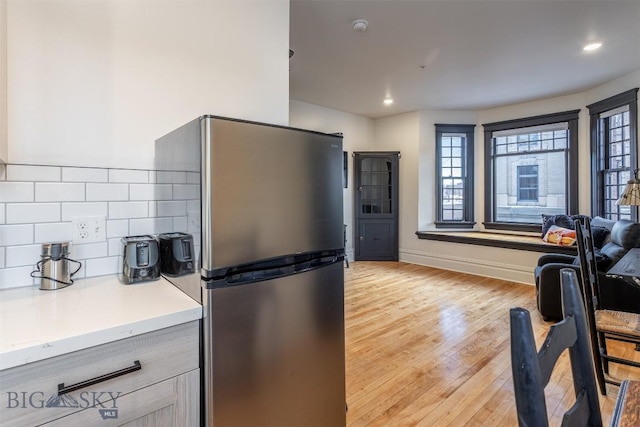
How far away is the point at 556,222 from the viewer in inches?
187

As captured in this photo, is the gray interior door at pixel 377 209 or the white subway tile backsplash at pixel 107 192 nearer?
the white subway tile backsplash at pixel 107 192

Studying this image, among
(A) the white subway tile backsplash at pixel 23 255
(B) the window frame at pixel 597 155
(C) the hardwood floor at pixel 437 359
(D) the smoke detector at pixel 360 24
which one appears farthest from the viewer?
(B) the window frame at pixel 597 155

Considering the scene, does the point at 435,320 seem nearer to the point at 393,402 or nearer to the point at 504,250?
the point at 393,402

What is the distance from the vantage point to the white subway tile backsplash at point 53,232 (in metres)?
1.34

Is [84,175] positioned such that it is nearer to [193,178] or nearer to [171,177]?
[171,177]

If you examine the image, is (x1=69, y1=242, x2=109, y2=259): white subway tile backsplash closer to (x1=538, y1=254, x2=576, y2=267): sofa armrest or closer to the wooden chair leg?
the wooden chair leg

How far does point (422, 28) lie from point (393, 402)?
9.76 ft

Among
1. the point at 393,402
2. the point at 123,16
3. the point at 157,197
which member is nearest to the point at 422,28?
the point at 123,16

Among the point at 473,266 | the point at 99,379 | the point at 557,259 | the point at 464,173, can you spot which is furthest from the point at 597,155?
the point at 99,379

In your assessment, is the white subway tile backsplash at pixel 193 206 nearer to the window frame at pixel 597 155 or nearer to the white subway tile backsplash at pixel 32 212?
the white subway tile backsplash at pixel 32 212

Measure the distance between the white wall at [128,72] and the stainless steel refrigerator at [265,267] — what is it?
0.29 meters

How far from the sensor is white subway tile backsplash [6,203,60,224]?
129 cm

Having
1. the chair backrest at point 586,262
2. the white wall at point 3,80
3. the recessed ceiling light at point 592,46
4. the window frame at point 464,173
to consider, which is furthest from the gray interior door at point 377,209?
the white wall at point 3,80

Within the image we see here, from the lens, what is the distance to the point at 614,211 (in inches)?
175
